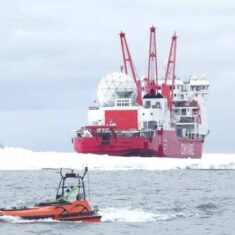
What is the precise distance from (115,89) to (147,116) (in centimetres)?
542

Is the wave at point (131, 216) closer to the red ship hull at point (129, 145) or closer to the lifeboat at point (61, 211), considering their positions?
the lifeboat at point (61, 211)

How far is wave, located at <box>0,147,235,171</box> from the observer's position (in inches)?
4459

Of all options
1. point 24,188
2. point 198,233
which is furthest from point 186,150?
point 198,233

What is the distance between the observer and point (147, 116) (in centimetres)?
12750

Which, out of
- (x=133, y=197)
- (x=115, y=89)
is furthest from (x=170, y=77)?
(x=133, y=197)

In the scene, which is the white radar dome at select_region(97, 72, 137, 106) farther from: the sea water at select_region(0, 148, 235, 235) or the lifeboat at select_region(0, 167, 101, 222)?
the lifeboat at select_region(0, 167, 101, 222)

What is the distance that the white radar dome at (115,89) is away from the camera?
12775 cm

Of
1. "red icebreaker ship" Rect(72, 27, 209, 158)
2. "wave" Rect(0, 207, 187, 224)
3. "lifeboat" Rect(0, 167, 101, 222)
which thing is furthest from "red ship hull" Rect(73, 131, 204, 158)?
"lifeboat" Rect(0, 167, 101, 222)

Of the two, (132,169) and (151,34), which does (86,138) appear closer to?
(132,169)

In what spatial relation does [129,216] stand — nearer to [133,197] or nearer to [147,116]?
[133,197]

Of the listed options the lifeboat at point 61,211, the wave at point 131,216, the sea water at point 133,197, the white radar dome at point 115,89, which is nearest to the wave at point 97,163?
the sea water at point 133,197

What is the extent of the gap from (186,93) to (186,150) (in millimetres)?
8809

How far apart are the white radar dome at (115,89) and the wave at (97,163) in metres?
9.31

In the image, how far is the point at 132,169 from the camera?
113 meters
